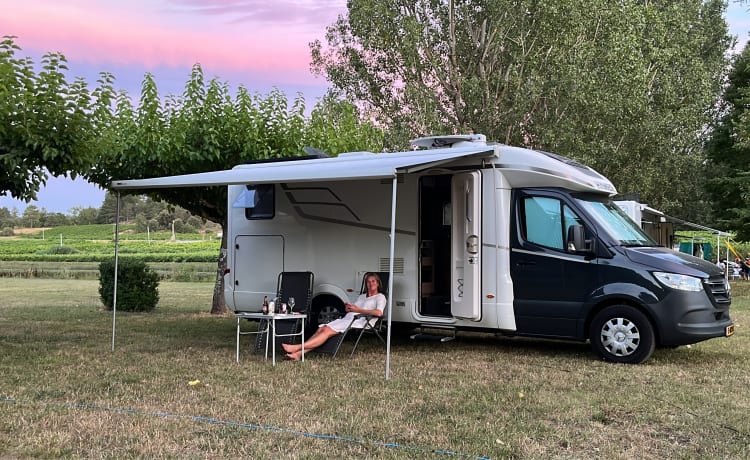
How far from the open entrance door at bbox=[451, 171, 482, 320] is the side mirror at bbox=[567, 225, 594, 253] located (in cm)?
100

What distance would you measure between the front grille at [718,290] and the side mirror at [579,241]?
1243mm

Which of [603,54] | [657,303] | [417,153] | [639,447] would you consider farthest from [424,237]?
[603,54]

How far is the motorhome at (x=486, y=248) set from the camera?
7.15 metres

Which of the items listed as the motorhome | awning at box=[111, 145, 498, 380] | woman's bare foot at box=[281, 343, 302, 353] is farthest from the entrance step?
woman's bare foot at box=[281, 343, 302, 353]

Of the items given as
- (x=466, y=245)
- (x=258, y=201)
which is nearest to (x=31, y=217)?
(x=258, y=201)

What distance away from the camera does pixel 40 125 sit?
770cm

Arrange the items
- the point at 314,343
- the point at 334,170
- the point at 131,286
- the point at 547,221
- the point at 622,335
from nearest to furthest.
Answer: the point at 334,170
the point at 622,335
the point at 314,343
the point at 547,221
the point at 131,286

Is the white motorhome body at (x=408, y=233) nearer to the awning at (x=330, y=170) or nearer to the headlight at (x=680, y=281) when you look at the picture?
the awning at (x=330, y=170)

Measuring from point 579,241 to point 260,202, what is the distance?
13.7 ft

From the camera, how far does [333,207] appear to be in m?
8.75

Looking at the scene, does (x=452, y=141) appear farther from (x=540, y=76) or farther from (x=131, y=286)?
(x=540, y=76)

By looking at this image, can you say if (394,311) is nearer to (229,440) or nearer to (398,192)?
(398,192)

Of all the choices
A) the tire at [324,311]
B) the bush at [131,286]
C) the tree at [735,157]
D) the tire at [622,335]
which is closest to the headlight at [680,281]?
the tire at [622,335]

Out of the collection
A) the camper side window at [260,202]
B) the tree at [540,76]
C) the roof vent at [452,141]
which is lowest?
the camper side window at [260,202]
